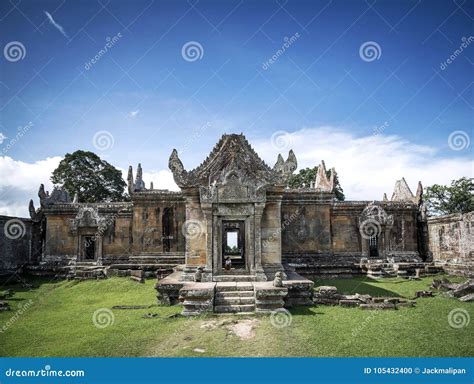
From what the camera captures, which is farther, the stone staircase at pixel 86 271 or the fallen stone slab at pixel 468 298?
the stone staircase at pixel 86 271

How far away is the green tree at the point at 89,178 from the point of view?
38.3 m

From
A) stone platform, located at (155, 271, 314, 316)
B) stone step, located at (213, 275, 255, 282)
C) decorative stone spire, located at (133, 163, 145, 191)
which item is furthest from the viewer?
decorative stone spire, located at (133, 163, 145, 191)

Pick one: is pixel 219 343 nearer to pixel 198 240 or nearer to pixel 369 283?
pixel 198 240

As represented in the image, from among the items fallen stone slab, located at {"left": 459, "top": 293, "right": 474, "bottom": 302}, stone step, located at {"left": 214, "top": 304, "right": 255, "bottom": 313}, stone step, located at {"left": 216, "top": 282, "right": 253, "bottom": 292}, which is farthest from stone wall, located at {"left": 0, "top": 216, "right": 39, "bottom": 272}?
fallen stone slab, located at {"left": 459, "top": 293, "right": 474, "bottom": 302}

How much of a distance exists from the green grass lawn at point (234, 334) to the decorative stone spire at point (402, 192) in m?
13.7

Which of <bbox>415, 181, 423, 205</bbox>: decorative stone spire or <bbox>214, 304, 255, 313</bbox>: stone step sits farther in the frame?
<bbox>415, 181, 423, 205</bbox>: decorative stone spire

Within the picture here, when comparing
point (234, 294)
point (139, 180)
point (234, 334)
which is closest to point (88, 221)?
point (139, 180)

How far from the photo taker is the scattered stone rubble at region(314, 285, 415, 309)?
10.8 metres

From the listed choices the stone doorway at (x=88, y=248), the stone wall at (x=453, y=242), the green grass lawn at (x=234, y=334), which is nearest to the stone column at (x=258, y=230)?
the green grass lawn at (x=234, y=334)

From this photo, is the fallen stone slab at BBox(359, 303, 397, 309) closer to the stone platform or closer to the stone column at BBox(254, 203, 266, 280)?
the stone platform

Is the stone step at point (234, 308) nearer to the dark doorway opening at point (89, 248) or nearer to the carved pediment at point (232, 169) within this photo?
the carved pediment at point (232, 169)

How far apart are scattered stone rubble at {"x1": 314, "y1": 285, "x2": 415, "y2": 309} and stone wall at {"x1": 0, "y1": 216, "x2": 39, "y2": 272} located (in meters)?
19.7

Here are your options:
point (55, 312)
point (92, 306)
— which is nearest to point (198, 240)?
point (92, 306)

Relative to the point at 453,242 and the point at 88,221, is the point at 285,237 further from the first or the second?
the point at 88,221
